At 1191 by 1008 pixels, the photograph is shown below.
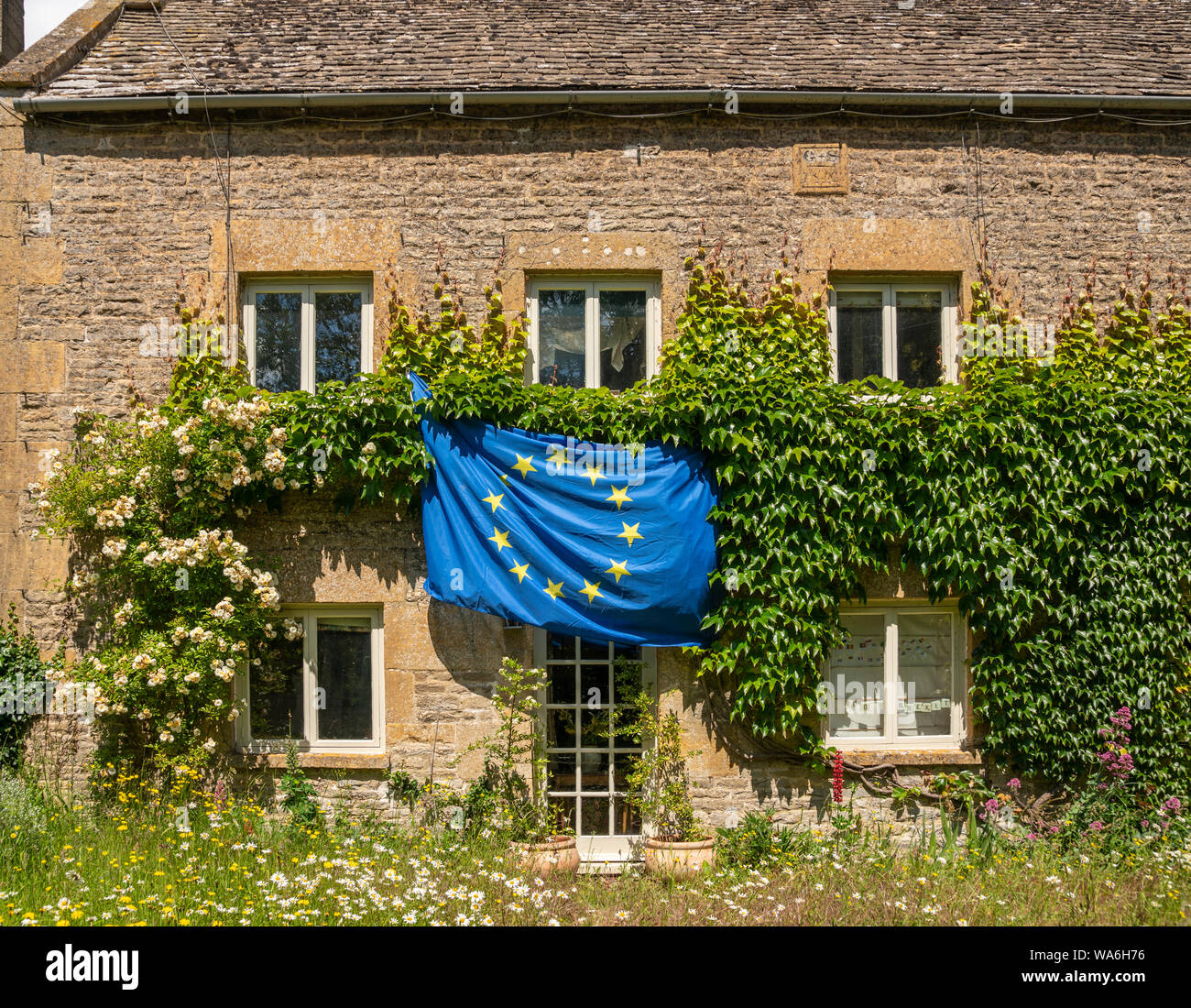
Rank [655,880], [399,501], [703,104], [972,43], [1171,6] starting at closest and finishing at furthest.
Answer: [655,880]
[399,501]
[703,104]
[972,43]
[1171,6]

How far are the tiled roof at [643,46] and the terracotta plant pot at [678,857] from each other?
6.24m

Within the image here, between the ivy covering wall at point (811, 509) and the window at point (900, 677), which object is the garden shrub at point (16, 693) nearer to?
the ivy covering wall at point (811, 509)

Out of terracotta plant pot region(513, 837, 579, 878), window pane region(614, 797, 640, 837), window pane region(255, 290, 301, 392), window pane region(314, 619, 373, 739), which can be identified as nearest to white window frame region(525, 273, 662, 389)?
window pane region(255, 290, 301, 392)

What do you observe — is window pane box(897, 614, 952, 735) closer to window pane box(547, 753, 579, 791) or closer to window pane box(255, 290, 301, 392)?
window pane box(547, 753, 579, 791)

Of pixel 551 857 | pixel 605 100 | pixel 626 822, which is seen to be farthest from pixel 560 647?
pixel 605 100

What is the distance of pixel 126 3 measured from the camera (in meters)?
8.25

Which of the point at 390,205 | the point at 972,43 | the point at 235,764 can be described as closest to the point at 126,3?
the point at 390,205

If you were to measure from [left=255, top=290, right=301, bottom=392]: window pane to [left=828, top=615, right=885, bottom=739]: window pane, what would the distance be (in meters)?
5.22

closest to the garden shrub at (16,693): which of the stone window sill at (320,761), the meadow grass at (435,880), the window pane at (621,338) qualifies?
the meadow grass at (435,880)

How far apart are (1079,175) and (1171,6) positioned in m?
3.44

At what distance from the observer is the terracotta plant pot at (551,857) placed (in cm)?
605

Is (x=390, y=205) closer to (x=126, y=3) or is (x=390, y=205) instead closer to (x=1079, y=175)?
(x=126, y=3)

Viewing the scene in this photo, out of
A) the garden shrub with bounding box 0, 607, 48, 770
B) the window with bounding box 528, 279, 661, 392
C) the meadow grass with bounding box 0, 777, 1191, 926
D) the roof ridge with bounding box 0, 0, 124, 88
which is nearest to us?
the meadow grass with bounding box 0, 777, 1191, 926

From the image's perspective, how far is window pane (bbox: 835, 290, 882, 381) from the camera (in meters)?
7.25
